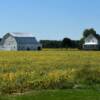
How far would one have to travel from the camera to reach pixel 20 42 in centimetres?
13525

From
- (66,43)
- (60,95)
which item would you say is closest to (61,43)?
(66,43)

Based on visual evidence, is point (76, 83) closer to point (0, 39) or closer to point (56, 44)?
point (56, 44)

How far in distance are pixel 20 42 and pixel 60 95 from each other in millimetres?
118712

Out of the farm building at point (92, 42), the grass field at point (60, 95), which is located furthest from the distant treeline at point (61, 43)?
the grass field at point (60, 95)

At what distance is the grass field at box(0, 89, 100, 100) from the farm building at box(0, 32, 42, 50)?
11512 cm

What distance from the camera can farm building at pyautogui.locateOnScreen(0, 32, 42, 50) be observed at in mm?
135500

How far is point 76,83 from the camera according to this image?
2184 cm

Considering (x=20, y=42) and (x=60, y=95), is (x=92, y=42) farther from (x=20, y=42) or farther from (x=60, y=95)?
(x=60, y=95)

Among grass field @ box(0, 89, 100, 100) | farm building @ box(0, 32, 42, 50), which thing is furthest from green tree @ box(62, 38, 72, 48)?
grass field @ box(0, 89, 100, 100)

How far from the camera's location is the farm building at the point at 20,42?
135500mm

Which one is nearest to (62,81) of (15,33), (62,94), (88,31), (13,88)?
(13,88)

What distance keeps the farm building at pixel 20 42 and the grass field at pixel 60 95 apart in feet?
378

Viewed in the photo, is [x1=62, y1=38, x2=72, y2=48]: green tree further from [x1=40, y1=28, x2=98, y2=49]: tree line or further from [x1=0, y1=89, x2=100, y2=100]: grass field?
[x1=0, y1=89, x2=100, y2=100]: grass field

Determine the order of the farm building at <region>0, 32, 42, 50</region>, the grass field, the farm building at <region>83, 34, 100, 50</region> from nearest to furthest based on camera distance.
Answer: the grass field, the farm building at <region>0, 32, 42, 50</region>, the farm building at <region>83, 34, 100, 50</region>
